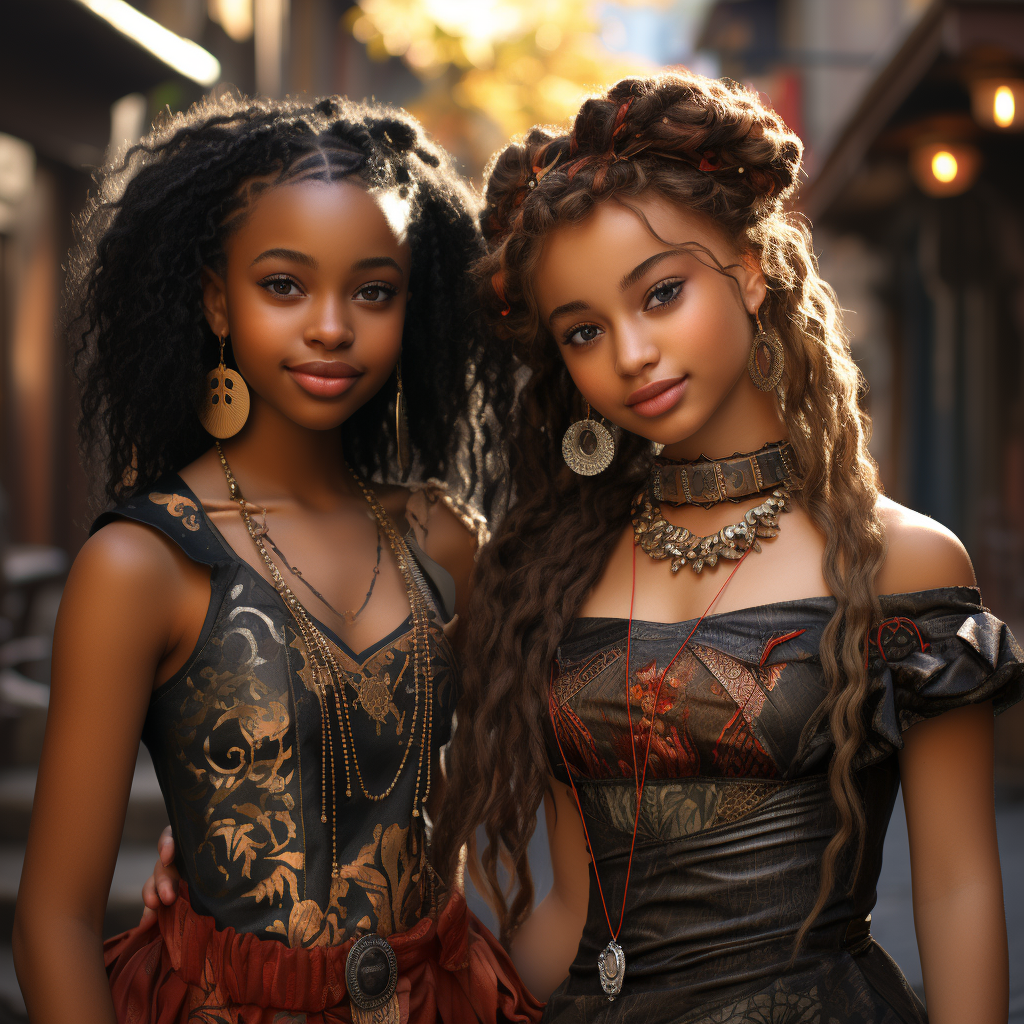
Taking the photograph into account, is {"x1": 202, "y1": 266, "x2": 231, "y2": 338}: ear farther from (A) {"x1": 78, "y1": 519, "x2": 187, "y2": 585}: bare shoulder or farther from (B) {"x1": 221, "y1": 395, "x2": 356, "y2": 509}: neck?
(A) {"x1": 78, "y1": 519, "x2": 187, "y2": 585}: bare shoulder

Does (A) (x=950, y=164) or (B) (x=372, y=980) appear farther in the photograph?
(A) (x=950, y=164)

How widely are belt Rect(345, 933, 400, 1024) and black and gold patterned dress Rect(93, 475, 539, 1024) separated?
0.08 ft

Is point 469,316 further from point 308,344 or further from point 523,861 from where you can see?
point 523,861

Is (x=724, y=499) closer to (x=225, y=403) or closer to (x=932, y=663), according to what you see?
(x=932, y=663)

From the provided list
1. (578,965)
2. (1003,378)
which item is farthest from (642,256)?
(1003,378)

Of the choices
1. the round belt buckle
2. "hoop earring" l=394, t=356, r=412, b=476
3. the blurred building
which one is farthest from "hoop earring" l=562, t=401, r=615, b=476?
the blurred building

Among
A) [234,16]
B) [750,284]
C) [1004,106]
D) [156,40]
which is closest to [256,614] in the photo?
[750,284]

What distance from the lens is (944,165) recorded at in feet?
21.2

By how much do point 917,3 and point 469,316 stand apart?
9.13 meters

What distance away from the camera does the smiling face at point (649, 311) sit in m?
2.02

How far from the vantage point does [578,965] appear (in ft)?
7.12

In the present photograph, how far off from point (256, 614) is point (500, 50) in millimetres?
10293

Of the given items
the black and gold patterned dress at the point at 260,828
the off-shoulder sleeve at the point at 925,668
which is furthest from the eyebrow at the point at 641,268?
the black and gold patterned dress at the point at 260,828

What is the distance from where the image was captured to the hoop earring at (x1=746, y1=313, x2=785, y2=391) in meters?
2.14
